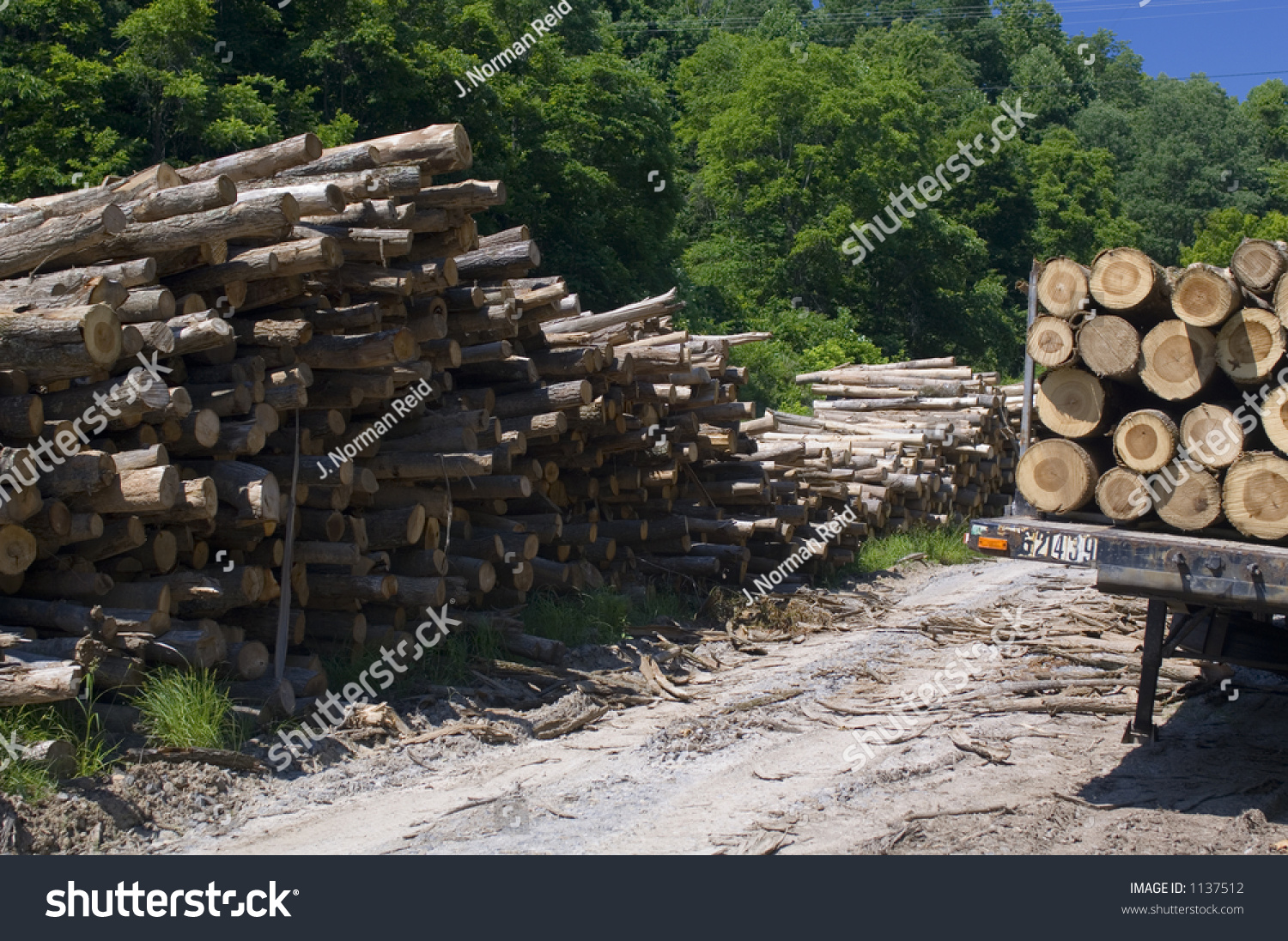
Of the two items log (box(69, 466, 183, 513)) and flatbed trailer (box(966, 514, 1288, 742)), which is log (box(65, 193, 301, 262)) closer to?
log (box(69, 466, 183, 513))

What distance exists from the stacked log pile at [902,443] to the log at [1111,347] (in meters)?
6.67

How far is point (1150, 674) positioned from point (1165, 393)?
1.70 metres

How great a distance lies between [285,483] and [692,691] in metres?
3.20

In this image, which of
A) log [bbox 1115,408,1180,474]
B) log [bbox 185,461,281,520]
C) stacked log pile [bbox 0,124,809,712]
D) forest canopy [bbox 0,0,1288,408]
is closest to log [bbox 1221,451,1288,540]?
log [bbox 1115,408,1180,474]

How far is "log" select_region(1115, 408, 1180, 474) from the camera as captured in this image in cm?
589

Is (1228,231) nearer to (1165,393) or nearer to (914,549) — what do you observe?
(914,549)

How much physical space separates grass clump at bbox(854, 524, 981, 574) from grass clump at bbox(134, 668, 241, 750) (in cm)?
900

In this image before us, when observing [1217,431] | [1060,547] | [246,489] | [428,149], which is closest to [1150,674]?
[1060,547]

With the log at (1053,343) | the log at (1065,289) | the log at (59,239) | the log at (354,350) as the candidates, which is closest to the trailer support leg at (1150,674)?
the log at (1053,343)

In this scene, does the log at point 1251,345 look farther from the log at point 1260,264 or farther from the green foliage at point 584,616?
the green foliage at point 584,616

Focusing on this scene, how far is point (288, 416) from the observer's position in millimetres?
7926

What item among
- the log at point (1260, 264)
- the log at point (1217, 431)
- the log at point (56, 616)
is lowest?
the log at point (56, 616)

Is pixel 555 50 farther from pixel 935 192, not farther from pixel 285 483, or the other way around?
pixel 285 483

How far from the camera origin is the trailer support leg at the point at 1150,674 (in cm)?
645
